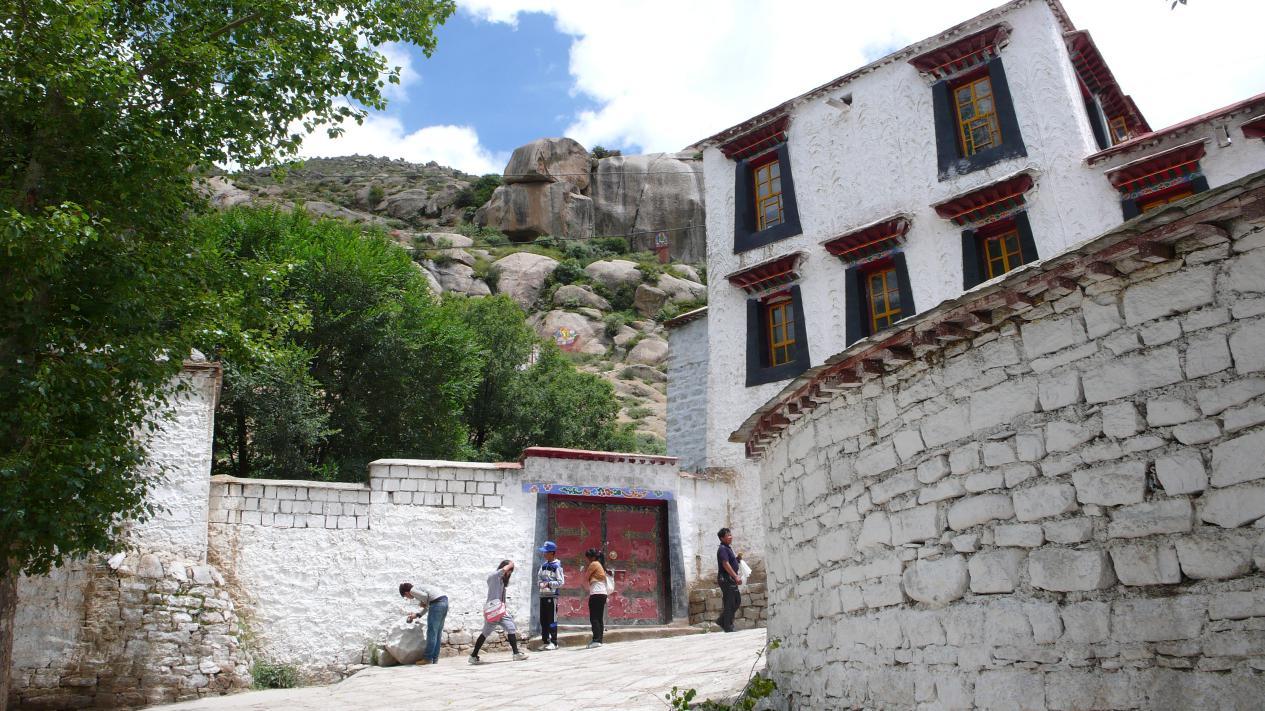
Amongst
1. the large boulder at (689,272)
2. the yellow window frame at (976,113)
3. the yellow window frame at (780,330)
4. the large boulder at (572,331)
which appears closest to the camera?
the yellow window frame at (976,113)

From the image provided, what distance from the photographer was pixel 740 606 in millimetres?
15273

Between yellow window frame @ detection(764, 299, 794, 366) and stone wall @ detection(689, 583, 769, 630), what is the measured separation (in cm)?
476

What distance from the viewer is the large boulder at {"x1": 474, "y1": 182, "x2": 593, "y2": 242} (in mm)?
55531

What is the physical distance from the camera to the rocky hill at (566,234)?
4425 centimetres

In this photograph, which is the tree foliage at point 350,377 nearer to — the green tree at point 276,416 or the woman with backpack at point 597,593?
the green tree at point 276,416

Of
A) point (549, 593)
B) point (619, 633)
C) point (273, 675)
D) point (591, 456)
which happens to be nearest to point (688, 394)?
point (591, 456)

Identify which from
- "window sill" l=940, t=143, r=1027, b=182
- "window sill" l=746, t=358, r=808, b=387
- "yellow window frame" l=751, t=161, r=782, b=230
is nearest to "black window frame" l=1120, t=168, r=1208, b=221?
"window sill" l=940, t=143, r=1027, b=182

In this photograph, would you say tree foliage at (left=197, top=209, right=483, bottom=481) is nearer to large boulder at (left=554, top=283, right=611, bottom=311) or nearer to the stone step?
the stone step

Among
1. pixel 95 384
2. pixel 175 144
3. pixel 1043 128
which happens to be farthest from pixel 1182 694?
pixel 1043 128

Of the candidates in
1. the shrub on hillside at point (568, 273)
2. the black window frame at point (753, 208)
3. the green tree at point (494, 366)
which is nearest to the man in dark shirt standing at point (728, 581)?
the black window frame at point (753, 208)

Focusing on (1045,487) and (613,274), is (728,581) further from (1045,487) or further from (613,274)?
(613,274)

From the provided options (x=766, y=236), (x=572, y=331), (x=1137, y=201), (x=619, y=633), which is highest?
(x=572, y=331)

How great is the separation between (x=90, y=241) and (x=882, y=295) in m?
12.9

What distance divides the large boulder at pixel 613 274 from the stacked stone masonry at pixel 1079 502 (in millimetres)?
43296
